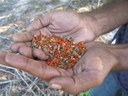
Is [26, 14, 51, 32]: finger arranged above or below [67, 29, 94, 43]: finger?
above

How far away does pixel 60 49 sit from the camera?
7.09ft

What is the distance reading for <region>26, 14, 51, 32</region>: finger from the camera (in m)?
2.24

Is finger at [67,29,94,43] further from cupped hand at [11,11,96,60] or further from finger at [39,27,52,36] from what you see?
finger at [39,27,52,36]

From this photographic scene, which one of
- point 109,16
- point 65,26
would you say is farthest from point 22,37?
point 109,16

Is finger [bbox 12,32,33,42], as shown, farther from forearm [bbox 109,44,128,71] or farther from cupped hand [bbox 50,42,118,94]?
forearm [bbox 109,44,128,71]

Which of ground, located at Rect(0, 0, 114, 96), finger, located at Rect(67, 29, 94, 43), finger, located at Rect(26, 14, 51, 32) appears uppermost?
finger, located at Rect(26, 14, 51, 32)

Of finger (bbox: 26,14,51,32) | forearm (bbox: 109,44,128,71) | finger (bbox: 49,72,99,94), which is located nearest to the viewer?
finger (bbox: 49,72,99,94)

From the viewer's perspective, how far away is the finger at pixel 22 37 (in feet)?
6.74

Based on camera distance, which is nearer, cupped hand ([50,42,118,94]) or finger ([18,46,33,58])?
cupped hand ([50,42,118,94])

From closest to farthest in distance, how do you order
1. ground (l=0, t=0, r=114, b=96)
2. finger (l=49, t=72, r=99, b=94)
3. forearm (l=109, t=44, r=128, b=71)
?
1. finger (l=49, t=72, r=99, b=94)
2. forearm (l=109, t=44, r=128, b=71)
3. ground (l=0, t=0, r=114, b=96)

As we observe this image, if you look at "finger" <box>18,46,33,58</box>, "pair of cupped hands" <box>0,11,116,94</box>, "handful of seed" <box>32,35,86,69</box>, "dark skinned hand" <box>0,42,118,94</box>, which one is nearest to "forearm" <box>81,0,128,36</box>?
"pair of cupped hands" <box>0,11,116,94</box>

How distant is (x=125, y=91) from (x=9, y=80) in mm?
1443

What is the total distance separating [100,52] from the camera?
1.89m

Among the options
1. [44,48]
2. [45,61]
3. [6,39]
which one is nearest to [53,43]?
[44,48]
